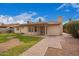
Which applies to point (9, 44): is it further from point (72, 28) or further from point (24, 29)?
point (72, 28)

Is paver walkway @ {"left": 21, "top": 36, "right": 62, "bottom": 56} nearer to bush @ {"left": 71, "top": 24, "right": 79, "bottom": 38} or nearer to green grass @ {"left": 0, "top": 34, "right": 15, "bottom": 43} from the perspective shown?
bush @ {"left": 71, "top": 24, "right": 79, "bottom": 38}

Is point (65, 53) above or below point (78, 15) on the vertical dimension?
below

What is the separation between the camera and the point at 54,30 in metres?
11.6

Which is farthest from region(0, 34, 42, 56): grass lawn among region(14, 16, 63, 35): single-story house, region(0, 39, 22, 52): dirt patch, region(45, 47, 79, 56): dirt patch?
region(45, 47, 79, 56): dirt patch

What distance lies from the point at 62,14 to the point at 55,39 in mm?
967

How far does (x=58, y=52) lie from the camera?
11.1 meters

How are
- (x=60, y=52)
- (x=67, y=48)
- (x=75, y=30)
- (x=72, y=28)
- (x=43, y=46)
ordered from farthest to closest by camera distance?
(x=72, y=28) → (x=75, y=30) → (x=43, y=46) → (x=67, y=48) → (x=60, y=52)

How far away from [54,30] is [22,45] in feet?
4.33

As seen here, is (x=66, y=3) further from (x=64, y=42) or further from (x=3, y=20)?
(x=3, y=20)

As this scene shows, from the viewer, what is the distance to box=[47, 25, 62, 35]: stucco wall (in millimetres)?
11492

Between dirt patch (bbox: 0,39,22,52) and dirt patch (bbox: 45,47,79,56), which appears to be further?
dirt patch (bbox: 0,39,22,52)

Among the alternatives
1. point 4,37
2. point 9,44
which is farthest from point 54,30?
point 4,37

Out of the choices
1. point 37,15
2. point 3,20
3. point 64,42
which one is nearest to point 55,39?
point 64,42

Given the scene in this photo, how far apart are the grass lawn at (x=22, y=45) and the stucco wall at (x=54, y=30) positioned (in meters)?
0.48
